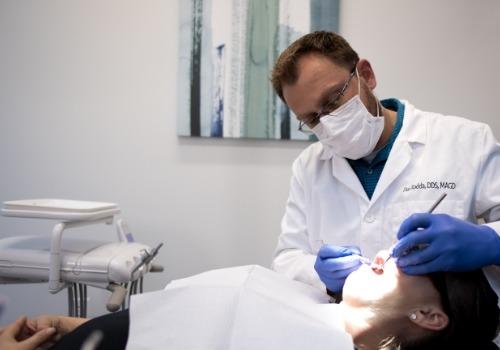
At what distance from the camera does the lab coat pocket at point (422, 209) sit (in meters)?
1.01

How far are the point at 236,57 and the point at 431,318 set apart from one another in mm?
1383

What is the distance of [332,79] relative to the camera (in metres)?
1.04

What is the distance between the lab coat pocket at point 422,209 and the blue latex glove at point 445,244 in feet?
0.61

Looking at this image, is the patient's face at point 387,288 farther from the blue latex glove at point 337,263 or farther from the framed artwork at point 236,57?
the framed artwork at point 236,57

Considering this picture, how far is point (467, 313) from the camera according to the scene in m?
0.79

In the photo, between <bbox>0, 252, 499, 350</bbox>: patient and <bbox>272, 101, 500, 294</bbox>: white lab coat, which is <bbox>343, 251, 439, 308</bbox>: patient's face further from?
<bbox>272, 101, 500, 294</bbox>: white lab coat

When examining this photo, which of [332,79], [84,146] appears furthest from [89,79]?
[332,79]

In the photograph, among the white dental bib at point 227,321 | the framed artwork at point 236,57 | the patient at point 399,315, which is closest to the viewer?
the white dental bib at point 227,321

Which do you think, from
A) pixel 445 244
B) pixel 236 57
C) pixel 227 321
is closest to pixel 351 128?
pixel 445 244

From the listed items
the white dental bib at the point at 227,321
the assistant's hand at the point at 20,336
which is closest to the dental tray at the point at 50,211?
the assistant's hand at the point at 20,336

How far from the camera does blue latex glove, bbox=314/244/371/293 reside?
93cm

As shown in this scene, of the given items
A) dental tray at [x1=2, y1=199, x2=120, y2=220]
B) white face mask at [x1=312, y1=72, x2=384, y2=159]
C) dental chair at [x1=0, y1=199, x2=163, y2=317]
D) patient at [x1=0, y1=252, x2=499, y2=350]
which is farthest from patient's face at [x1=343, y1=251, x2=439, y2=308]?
dental tray at [x1=2, y1=199, x2=120, y2=220]

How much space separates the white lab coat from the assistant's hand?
0.67 metres

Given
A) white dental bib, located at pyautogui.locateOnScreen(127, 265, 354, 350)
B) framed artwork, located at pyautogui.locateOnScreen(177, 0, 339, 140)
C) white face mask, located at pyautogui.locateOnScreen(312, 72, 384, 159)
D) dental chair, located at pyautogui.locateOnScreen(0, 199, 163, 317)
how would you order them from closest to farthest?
white dental bib, located at pyautogui.locateOnScreen(127, 265, 354, 350) → white face mask, located at pyautogui.locateOnScreen(312, 72, 384, 159) → dental chair, located at pyautogui.locateOnScreen(0, 199, 163, 317) → framed artwork, located at pyautogui.locateOnScreen(177, 0, 339, 140)
